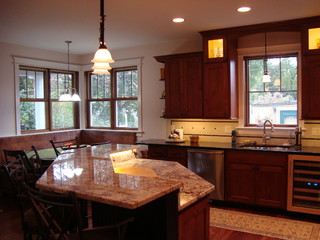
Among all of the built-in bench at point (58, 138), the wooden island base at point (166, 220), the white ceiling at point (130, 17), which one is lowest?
the wooden island base at point (166, 220)

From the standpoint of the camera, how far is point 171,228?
1.88 m

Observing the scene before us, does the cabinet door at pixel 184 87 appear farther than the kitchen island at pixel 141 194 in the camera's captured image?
Yes

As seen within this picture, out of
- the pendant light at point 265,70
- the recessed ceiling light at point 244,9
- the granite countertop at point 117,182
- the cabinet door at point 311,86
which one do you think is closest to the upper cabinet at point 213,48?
the pendant light at point 265,70

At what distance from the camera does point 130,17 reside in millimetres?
4102

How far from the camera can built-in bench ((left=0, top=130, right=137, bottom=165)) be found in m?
5.53

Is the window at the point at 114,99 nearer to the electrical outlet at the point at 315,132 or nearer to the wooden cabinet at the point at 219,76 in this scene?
the wooden cabinet at the point at 219,76

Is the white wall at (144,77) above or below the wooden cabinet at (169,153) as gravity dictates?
above

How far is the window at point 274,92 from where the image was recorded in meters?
4.75

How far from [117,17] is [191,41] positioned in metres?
1.75

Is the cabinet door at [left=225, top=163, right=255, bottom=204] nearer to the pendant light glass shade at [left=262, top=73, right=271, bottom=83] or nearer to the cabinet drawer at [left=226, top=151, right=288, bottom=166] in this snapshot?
the cabinet drawer at [left=226, top=151, right=288, bottom=166]

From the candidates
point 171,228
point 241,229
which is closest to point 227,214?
point 241,229

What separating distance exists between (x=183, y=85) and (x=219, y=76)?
65 cm

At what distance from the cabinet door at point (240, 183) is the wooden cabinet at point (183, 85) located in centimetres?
107

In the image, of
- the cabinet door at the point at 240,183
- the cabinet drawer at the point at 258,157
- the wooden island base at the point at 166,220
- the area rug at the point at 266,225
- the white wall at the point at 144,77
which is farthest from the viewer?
the white wall at the point at 144,77
